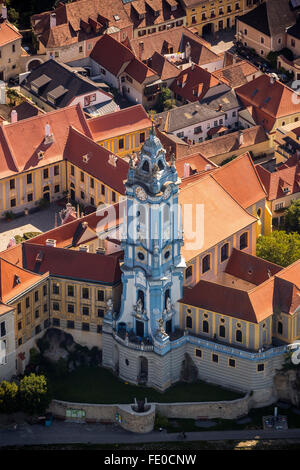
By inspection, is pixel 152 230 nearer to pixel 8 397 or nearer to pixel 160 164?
pixel 160 164

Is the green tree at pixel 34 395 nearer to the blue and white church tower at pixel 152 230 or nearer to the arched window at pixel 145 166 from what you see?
the blue and white church tower at pixel 152 230

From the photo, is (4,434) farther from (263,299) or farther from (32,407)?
(263,299)

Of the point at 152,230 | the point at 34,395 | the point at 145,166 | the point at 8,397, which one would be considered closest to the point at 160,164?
the point at 145,166

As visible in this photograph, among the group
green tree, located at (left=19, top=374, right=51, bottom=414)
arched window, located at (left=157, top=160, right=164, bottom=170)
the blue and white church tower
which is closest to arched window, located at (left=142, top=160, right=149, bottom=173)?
the blue and white church tower

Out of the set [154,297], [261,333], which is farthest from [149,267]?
[261,333]

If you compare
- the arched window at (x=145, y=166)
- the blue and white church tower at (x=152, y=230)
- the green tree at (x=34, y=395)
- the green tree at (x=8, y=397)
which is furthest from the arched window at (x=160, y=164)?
the green tree at (x=8, y=397)
